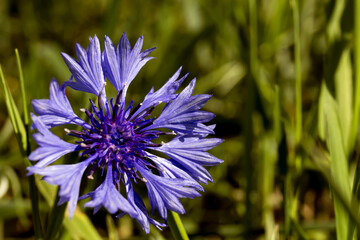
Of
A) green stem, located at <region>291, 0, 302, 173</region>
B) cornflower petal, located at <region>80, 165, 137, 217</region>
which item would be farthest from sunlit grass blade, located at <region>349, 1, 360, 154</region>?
cornflower petal, located at <region>80, 165, 137, 217</region>

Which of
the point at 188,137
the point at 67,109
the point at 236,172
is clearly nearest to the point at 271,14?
the point at 236,172

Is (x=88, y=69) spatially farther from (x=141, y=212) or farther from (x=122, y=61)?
(x=141, y=212)

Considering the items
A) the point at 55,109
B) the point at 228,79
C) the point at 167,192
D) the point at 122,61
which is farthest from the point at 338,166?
the point at 228,79

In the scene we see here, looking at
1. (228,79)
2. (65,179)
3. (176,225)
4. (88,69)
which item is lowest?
(176,225)

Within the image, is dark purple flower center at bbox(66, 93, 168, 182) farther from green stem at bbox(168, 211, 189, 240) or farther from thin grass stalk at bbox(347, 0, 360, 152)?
thin grass stalk at bbox(347, 0, 360, 152)

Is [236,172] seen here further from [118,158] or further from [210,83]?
[118,158]

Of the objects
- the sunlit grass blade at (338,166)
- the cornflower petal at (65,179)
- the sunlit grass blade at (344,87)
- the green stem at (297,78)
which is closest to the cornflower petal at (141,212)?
the cornflower petal at (65,179)
